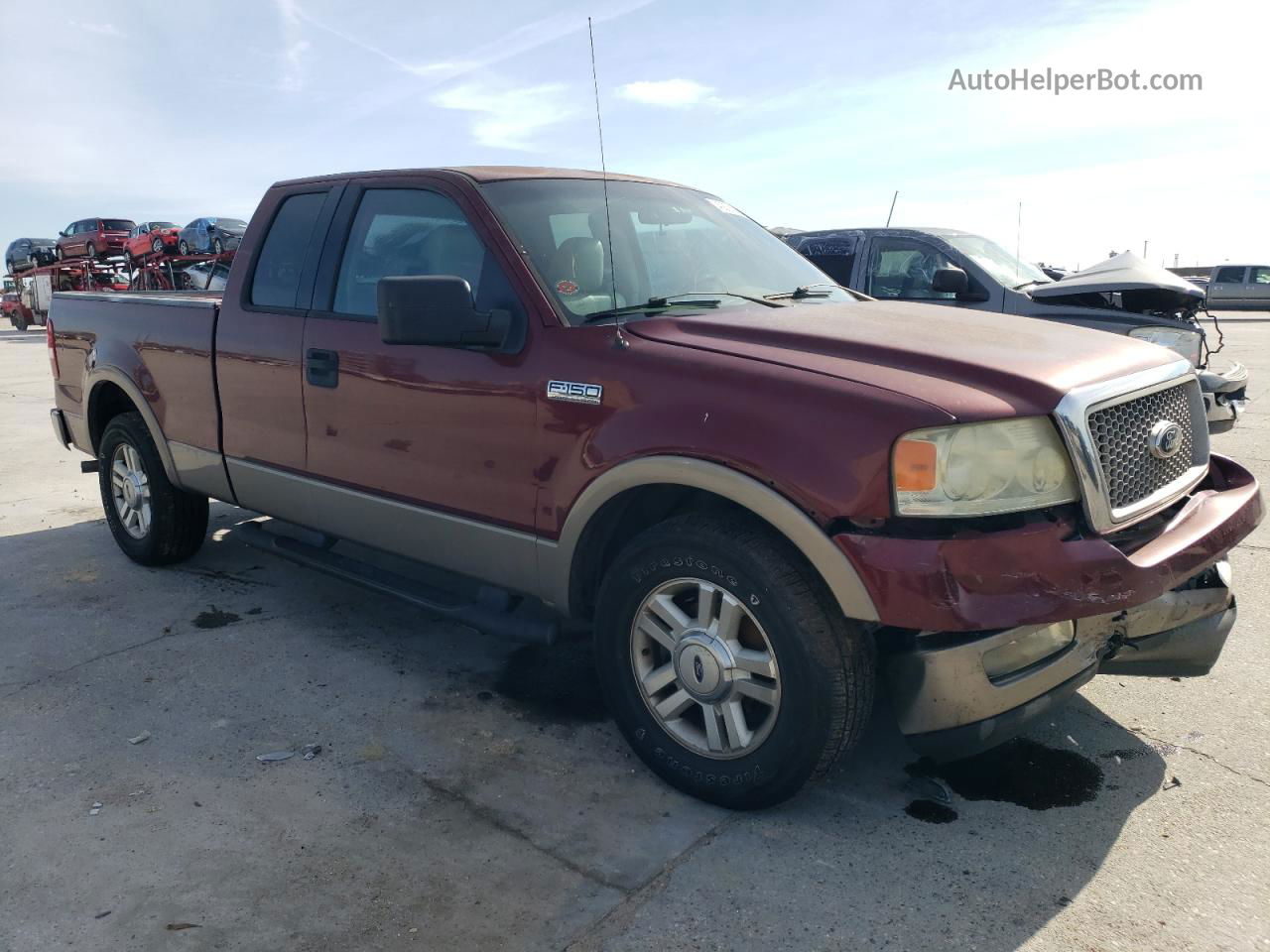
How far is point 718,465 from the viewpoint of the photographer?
2.73 metres

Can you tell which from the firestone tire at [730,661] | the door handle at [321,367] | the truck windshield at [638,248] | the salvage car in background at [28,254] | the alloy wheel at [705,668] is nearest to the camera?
the firestone tire at [730,661]

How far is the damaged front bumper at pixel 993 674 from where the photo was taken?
8.40ft

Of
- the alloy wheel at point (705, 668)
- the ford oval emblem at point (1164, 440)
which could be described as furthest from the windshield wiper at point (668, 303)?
the ford oval emblem at point (1164, 440)

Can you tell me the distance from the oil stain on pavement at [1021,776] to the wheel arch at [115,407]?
383 cm

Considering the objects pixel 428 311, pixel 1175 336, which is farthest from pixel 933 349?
pixel 1175 336

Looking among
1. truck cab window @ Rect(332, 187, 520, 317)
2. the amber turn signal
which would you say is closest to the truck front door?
truck cab window @ Rect(332, 187, 520, 317)

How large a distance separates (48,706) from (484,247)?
236cm

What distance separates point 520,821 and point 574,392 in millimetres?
1294

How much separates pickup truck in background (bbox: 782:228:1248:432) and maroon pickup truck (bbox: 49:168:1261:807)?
12.5 ft

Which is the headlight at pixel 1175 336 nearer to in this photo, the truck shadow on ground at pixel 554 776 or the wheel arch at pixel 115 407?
the truck shadow on ground at pixel 554 776

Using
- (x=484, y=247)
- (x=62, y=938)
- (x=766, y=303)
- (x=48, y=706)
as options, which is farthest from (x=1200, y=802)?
(x=48, y=706)

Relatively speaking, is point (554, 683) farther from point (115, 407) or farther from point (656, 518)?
point (115, 407)

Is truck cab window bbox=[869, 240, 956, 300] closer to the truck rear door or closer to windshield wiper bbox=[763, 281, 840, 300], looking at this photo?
windshield wiper bbox=[763, 281, 840, 300]

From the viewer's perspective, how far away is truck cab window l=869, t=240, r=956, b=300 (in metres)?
8.05
